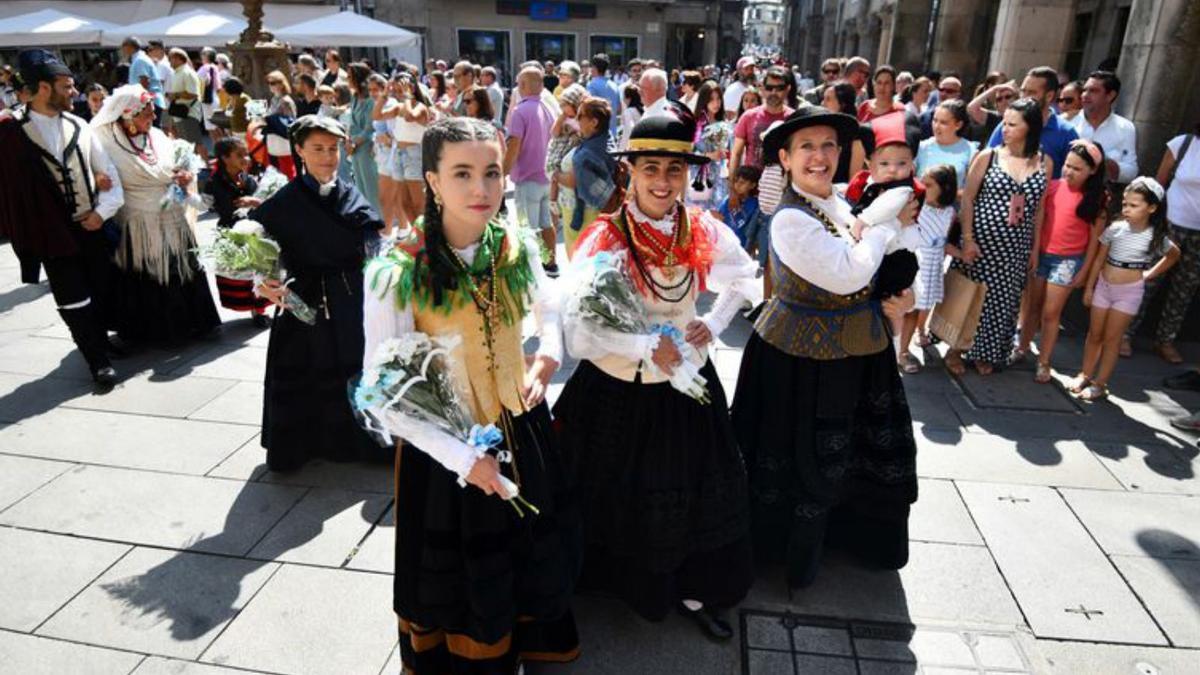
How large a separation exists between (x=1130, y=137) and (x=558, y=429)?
20.7ft

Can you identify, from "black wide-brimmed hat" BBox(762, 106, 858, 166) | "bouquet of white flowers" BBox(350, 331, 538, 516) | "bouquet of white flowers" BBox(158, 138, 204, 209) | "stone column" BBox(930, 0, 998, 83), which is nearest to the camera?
"bouquet of white flowers" BBox(350, 331, 538, 516)

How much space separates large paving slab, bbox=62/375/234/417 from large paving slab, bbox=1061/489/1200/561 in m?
5.83

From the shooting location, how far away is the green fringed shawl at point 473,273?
2373 mm

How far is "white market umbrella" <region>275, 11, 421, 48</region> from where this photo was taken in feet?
Result: 52.3

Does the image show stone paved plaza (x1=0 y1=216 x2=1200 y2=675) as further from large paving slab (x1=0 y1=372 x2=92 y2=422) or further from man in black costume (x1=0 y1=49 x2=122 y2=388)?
man in black costume (x1=0 y1=49 x2=122 y2=388)

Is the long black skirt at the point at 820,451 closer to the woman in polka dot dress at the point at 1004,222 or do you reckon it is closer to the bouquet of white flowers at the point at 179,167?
the woman in polka dot dress at the point at 1004,222

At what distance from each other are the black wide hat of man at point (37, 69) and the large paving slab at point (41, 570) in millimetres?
3227

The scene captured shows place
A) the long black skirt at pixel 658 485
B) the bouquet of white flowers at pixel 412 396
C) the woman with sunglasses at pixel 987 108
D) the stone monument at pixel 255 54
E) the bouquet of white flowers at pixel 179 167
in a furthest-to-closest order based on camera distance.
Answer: the stone monument at pixel 255 54
the woman with sunglasses at pixel 987 108
the bouquet of white flowers at pixel 179 167
the long black skirt at pixel 658 485
the bouquet of white flowers at pixel 412 396

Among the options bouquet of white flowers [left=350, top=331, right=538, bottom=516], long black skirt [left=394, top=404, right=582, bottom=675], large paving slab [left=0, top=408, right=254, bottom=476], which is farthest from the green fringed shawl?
large paving slab [left=0, top=408, right=254, bottom=476]

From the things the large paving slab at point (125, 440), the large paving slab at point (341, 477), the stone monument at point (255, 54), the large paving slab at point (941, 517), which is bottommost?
the large paving slab at point (341, 477)

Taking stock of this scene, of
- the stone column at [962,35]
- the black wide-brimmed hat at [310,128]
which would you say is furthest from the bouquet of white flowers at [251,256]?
the stone column at [962,35]

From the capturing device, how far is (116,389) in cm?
560

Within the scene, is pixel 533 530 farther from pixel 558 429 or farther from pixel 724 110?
pixel 724 110

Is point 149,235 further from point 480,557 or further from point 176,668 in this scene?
point 480,557
